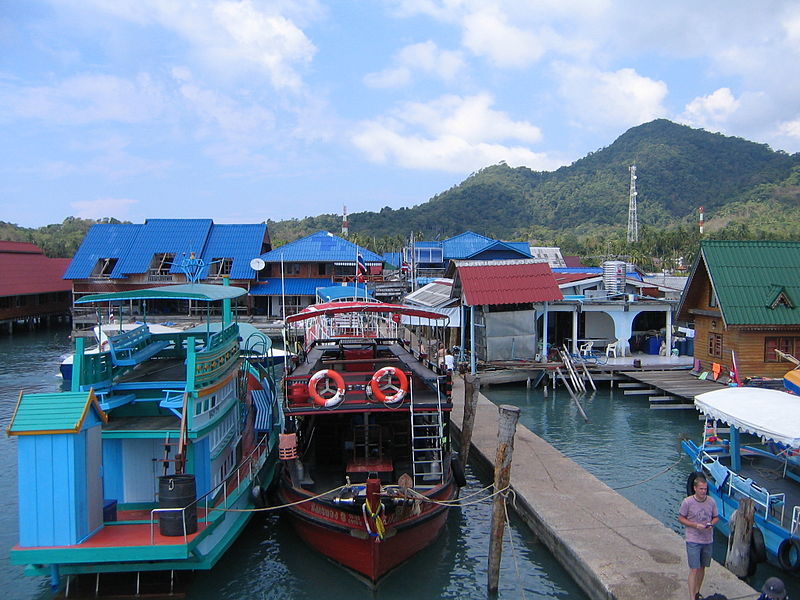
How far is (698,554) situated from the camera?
30.0 feet

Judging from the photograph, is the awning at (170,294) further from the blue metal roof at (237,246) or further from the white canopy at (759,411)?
the blue metal roof at (237,246)

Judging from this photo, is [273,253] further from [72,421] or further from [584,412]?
[72,421]

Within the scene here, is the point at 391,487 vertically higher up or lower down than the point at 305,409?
lower down

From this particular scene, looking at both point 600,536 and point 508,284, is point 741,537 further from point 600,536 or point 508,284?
point 508,284

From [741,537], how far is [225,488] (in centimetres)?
913

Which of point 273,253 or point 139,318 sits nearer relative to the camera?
point 139,318

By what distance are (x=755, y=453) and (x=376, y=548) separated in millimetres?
9107

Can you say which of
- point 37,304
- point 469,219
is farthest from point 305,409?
point 469,219

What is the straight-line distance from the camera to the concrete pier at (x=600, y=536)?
32.3ft

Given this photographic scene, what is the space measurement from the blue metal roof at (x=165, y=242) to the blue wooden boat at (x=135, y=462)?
123 feet

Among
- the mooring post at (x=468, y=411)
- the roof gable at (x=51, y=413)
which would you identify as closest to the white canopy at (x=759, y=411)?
the mooring post at (x=468, y=411)

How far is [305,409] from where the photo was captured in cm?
1308

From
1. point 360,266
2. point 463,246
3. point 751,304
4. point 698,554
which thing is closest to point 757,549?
point 698,554

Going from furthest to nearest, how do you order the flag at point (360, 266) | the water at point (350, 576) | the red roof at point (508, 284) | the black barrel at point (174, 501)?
the flag at point (360, 266), the red roof at point (508, 284), the water at point (350, 576), the black barrel at point (174, 501)
